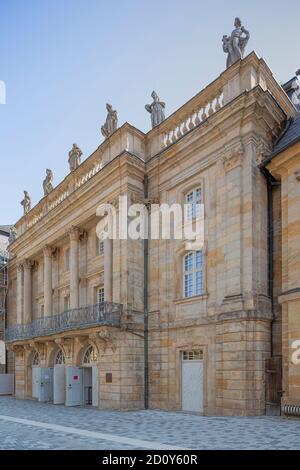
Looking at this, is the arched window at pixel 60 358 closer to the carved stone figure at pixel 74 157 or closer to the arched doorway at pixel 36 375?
the arched doorway at pixel 36 375

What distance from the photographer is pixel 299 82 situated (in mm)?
22641

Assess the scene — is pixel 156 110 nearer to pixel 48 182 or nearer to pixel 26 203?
pixel 48 182

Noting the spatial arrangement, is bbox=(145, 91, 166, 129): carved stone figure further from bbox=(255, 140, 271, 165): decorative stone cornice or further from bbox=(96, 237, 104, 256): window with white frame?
bbox=(96, 237, 104, 256): window with white frame

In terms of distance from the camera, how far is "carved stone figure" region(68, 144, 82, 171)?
25875 millimetres

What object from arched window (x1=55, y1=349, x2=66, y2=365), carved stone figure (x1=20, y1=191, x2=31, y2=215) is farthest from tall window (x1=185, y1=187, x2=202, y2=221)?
carved stone figure (x1=20, y1=191, x2=31, y2=215)

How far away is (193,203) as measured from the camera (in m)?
19.3

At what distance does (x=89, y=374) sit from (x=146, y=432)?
10116 millimetres

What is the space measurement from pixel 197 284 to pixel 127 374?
4.58 metres

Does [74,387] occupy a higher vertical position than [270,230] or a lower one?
lower

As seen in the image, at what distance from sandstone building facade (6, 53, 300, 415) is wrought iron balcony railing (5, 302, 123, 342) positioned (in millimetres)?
81

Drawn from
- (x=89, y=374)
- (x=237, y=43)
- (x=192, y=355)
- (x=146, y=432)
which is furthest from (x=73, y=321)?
(x=237, y=43)
